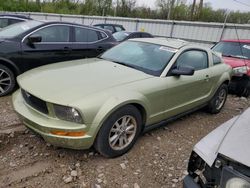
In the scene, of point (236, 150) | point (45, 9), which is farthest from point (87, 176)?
point (45, 9)

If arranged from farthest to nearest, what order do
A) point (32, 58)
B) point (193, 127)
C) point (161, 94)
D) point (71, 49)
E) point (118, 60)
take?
1. point (71, 49)
2. point (32, 58)
3. point (193, 127)
4. point (118, 60)
5. point (161, 94)

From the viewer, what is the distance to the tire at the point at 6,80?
484cm

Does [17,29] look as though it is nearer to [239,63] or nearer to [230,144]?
[230,144]

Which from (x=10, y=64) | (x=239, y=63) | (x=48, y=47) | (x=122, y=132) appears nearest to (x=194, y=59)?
(x=122, y=132)

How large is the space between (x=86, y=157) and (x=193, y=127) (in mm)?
2182

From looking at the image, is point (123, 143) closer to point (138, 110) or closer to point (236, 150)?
point (138, 110)

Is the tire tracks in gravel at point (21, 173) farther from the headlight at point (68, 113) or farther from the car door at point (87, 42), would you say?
the car door at point (87, 42)

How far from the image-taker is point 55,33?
5.52 metres

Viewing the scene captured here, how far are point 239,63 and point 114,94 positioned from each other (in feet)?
16.0

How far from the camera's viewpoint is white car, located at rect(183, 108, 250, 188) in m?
1.57

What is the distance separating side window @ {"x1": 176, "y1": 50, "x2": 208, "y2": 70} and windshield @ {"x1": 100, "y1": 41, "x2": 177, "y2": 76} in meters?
0.21

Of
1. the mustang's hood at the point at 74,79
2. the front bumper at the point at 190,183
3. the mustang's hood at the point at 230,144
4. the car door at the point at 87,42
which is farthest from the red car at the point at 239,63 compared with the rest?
the front bumper at the point at 190,183

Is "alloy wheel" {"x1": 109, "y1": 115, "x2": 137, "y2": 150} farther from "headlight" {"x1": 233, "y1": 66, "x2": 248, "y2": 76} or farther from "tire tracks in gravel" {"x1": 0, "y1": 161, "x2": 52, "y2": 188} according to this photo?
"headlight" {"x1": 233, "y1": 66, "x2": 248, "y2": 76}

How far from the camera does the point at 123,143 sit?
3.28 m
